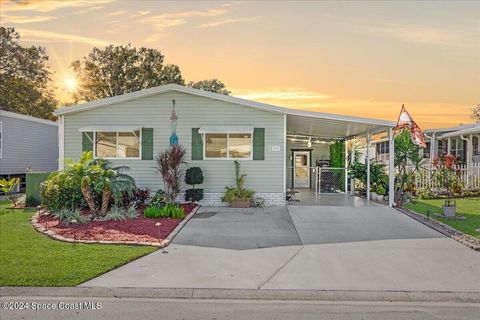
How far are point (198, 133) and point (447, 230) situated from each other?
8007mm

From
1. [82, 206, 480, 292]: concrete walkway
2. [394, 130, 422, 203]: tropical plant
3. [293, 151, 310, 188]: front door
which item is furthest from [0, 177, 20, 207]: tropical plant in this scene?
[394, 130, 422, 203]: tropical plant

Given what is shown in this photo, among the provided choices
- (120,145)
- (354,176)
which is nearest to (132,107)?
(120,145)

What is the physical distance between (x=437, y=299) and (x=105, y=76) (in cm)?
3641

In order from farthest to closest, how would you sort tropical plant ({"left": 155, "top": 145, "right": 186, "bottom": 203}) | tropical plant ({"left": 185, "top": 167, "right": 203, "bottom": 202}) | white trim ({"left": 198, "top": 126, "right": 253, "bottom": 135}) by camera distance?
white trim ({"left": 198, "top": 126, "right": 253, "bottom": 135})
tropical plant ({"left": 185, "top": 167, "right": 203, "bottom": 202})
tropical plant ({"left": 155, "top": 145, "right": 186, "bottom": 203})

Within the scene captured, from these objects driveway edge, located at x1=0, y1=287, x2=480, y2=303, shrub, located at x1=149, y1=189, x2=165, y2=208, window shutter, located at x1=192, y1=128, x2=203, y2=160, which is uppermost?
window shutter, located at x1=192, y1=128, x2=203, y2=160

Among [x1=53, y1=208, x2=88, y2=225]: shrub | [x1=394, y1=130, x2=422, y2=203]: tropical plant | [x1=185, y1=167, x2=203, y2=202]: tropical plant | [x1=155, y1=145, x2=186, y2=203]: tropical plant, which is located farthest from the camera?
[x1=394, y1=130, x2=422, y2=203]: tropical plant

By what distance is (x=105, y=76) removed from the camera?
3772cm

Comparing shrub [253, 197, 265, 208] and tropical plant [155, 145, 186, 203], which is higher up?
tropical plant [155, 145, 186, 203]

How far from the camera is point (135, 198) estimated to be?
1325cm

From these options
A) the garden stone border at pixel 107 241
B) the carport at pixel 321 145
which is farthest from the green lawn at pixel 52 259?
the carport at pixel 321 145

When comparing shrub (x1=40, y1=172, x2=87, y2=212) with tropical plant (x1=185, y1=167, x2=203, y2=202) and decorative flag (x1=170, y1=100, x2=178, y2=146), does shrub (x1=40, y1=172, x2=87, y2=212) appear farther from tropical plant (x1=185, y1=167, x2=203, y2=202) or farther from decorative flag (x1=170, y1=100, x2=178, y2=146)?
decorative flag (x1=170, y1=100, x2=178, y2=146)

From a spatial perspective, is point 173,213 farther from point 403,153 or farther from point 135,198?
point 403,153

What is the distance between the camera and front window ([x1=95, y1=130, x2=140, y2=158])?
1476 centimetres

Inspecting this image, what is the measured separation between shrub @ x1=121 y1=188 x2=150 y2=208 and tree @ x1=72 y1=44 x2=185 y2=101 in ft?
83.5
